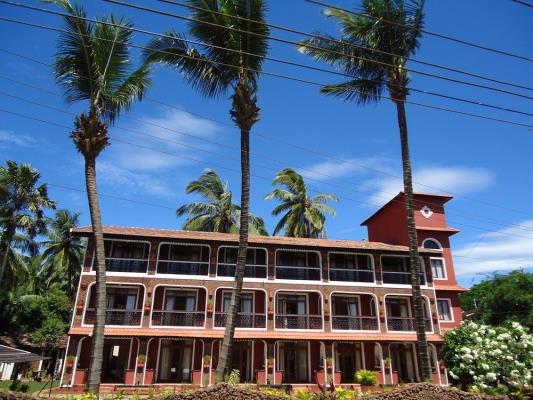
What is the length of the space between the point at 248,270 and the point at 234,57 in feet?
43.1

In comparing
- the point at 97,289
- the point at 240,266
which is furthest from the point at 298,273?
the point at 97,289

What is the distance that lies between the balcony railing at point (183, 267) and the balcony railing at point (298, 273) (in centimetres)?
460

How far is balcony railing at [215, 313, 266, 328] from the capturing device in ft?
71.9

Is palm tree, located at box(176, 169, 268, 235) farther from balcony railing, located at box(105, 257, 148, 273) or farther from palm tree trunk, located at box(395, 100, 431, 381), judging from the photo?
palm tree trunk, located at box(395, 100, 431, 381)

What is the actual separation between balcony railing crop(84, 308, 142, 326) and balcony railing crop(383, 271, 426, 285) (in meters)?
15.4

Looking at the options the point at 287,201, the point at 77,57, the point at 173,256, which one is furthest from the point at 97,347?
the point at 287,201

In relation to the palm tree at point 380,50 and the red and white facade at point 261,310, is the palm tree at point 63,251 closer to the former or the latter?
the red and white facade at point 261,310

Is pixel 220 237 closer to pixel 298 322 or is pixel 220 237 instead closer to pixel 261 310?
pixel 261 310

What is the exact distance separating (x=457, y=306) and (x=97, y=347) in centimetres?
2331

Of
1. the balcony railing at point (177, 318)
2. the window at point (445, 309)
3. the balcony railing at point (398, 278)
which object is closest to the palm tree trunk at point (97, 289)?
the balcony railing at point (177, 318)

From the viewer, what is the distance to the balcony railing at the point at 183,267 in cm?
2267

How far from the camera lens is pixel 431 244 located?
2742 centimetres

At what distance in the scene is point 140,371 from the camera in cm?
1969

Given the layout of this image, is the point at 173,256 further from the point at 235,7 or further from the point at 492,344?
the point at 492,344
